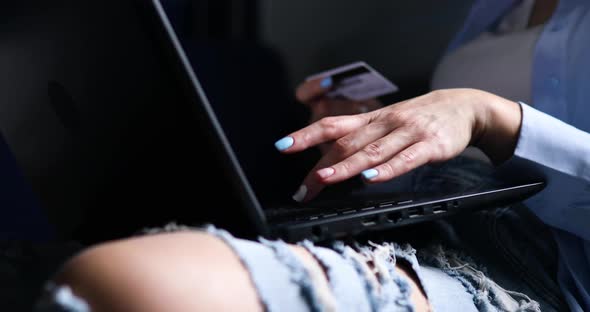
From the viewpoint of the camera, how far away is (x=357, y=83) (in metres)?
1.00

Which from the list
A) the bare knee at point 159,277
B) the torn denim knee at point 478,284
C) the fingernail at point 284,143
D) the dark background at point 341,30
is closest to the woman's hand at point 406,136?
the fingernail at point 284,143

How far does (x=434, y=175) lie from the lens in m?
0.85

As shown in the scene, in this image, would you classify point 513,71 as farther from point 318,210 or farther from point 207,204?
point 207,204

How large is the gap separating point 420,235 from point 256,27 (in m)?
0.98

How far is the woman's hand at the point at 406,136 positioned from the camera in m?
0.58

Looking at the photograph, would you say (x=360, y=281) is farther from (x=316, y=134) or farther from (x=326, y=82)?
(x=326, y=82)

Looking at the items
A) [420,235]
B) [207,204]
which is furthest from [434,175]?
[207,204]

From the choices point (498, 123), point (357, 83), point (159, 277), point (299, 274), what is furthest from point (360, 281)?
point (357, 83)

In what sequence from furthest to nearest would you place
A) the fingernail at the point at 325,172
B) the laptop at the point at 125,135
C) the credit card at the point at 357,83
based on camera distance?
the credit card at the point at 357,83 → the fingernail at the point at 325,172 → the laptop at the point at 125,135

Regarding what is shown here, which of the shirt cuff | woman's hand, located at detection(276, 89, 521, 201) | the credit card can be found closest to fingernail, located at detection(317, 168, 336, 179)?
woman's hand, located at detection(276, 89, 521, 201)

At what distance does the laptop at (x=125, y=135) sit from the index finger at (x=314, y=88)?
0.47m

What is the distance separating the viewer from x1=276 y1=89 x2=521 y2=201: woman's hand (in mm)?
582

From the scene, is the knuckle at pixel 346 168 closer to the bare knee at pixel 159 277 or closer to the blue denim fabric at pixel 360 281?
the blue denim fabric at pixel 360 281

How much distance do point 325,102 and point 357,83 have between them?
0.30 feet
